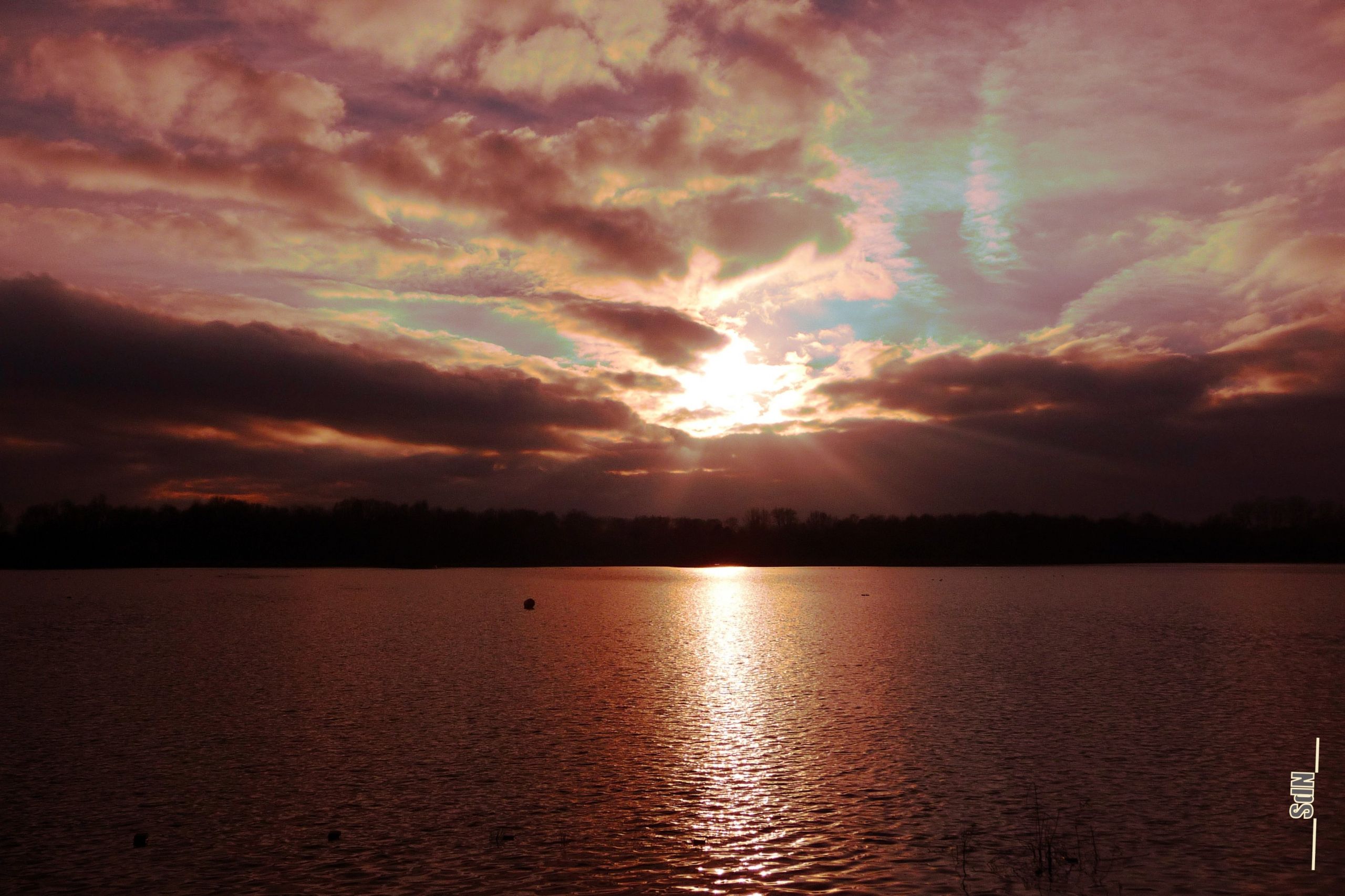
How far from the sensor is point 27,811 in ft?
62.7

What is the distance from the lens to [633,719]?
98.2ft

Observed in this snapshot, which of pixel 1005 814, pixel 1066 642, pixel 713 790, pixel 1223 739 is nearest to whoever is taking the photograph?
pixel 1005 814

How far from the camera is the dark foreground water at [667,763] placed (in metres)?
16.0

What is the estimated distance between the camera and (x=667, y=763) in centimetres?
2388

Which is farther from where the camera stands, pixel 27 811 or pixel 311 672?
pixel 311 672

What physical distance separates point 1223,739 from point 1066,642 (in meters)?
28.6

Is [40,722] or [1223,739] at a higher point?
[1223,739]

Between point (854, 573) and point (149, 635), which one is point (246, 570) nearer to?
point (854, 573)

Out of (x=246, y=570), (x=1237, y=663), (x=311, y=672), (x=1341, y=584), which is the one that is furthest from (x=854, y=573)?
A: (x=311, y=672)

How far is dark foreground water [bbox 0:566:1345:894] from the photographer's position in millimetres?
15953

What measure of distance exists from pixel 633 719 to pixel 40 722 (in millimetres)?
19160

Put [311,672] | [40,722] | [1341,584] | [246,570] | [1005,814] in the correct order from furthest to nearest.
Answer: [246,570] < [1341,584] < [311,672] < [40,722] < [1005,814]

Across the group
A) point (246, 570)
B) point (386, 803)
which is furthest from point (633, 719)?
point (246, 570)

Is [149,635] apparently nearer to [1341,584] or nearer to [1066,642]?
[1066,642]
